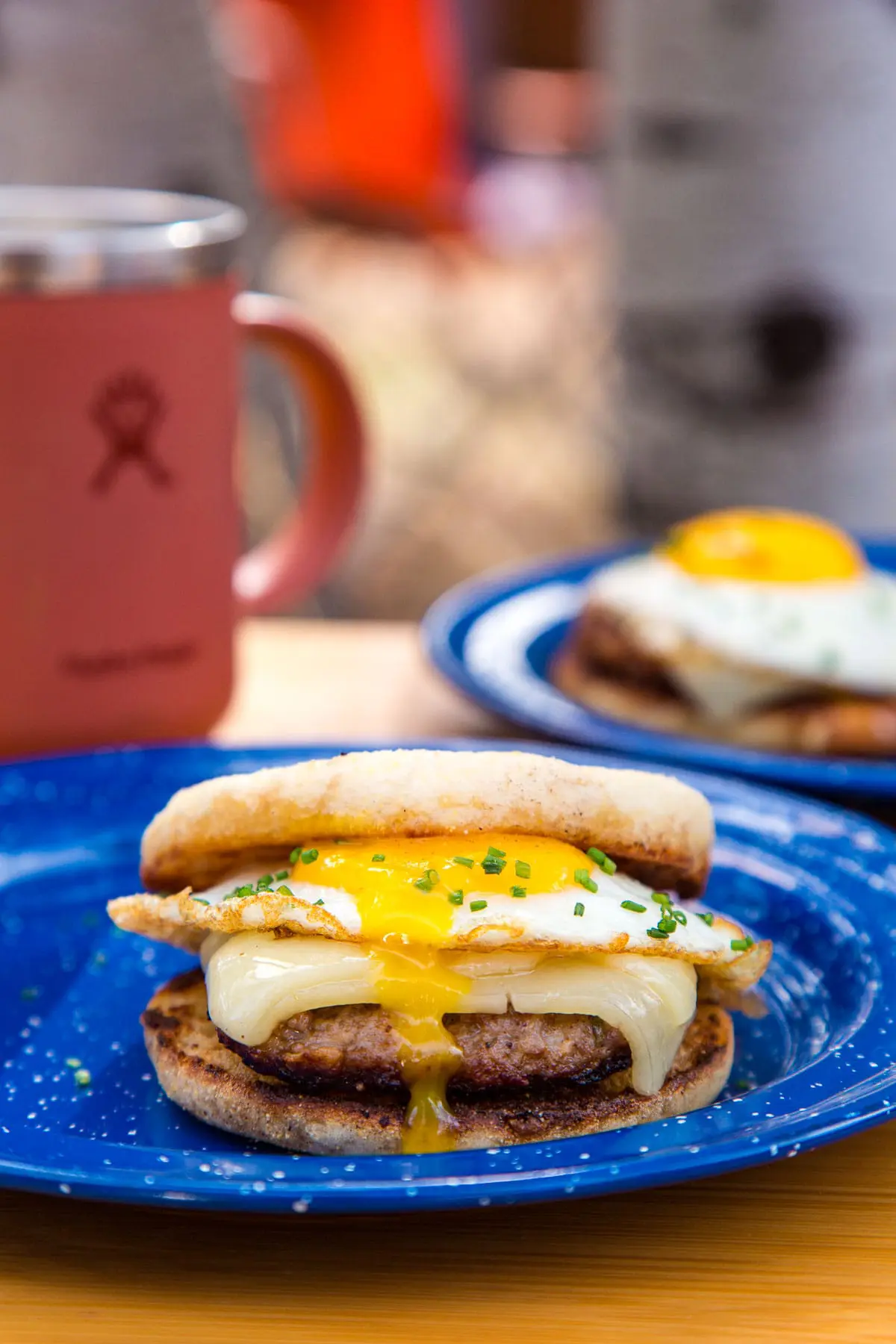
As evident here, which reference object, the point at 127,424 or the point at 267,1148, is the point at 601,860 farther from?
the point at 127,424

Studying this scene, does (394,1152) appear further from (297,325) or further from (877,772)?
(297,325)

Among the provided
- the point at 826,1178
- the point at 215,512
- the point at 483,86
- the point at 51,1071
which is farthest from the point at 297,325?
the point at 483,86

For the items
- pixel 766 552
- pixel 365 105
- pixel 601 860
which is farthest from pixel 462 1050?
pixel 365 105

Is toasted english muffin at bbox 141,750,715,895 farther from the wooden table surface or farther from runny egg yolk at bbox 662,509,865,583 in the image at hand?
runny egg yolk at bbox 662,509,865,583

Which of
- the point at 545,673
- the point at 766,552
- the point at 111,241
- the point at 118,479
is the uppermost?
the point at 111,241

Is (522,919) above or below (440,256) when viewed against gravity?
above

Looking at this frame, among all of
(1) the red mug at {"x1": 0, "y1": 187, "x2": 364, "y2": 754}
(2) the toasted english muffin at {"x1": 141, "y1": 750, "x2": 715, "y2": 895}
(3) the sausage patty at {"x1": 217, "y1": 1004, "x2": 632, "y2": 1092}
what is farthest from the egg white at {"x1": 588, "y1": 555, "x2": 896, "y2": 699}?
(3) the sausage patty at {"x1": 217, "y1": 1004, "x2": 632, "y2": 1092}

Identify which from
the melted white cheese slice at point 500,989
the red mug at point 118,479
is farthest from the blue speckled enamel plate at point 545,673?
the melted white cheese slice at point 500,989

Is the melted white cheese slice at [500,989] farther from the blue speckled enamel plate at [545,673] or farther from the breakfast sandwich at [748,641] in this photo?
the breakfast sandwich at [748,641]
